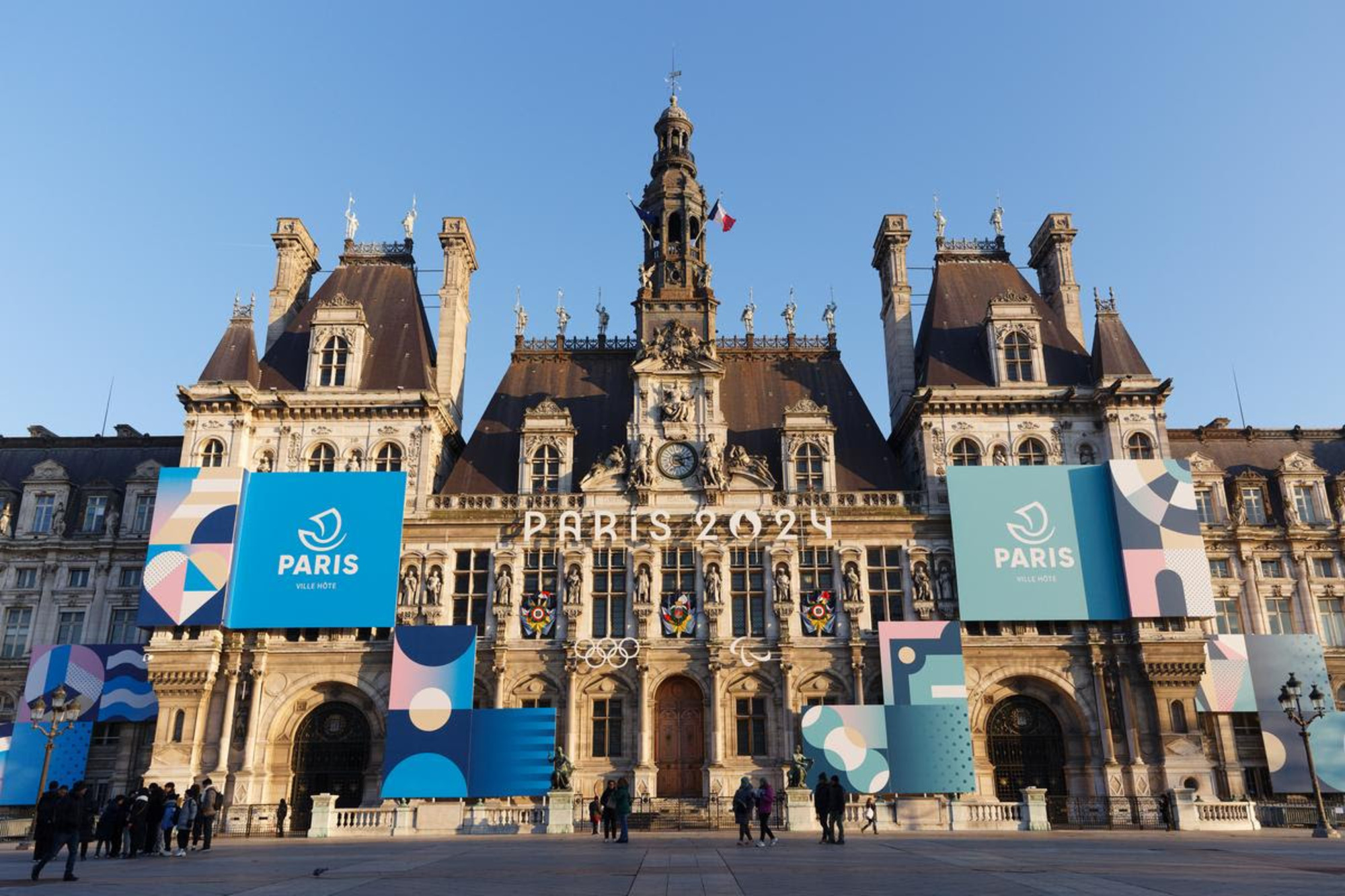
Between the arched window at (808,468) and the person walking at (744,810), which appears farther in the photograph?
the arched window at (808,468)

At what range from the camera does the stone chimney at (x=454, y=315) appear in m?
49.6

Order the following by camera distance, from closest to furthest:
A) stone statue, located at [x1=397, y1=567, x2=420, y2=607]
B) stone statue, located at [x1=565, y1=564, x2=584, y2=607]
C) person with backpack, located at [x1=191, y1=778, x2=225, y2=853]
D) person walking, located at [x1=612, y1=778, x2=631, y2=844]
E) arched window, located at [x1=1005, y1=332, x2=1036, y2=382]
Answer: person with backpack, located at [x1=191, y1=778, x2=225, y2=853] < person walking, located at [x1=612, y1=778, x2=631, y2=844] < stone statue, located at [x1=565, y1=564, x2=584, y2=607] < stone statue, located at [x1=397, y1=567, x2=420, y2=607] < arched window, located at [x1=1005, y1=332, x2=1036, y2=382]

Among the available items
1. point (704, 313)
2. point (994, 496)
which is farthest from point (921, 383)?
point (704, 313)

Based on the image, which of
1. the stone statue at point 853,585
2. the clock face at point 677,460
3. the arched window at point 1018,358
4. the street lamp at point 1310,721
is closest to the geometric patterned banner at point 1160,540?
the street lamp at point 1310,721

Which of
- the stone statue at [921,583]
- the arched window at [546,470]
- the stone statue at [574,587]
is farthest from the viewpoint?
the arched window at [546,470]

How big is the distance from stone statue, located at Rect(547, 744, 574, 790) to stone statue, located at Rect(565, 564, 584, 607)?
21.3 ft

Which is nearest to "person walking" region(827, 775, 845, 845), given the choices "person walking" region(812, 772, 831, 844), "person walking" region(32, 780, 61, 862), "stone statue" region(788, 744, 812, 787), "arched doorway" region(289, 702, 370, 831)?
"person walking" region(812, 772, 831, 844)

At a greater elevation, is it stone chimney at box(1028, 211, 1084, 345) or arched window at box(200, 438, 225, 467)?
stone chimney at box(1028, 211, 1084, 345)

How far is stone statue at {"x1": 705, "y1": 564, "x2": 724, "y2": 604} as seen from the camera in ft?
136

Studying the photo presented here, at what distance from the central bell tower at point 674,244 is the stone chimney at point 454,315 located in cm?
932

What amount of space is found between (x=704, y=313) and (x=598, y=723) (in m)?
21.0

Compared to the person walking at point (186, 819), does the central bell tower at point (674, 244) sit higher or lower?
higher

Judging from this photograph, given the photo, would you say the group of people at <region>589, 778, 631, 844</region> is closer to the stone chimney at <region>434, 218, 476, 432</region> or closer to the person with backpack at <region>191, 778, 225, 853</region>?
the person with backpack at <region>191, 778, 225, 853</region>

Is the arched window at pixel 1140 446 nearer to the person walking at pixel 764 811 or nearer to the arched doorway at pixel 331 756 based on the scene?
the person walking at pixel 764 811
